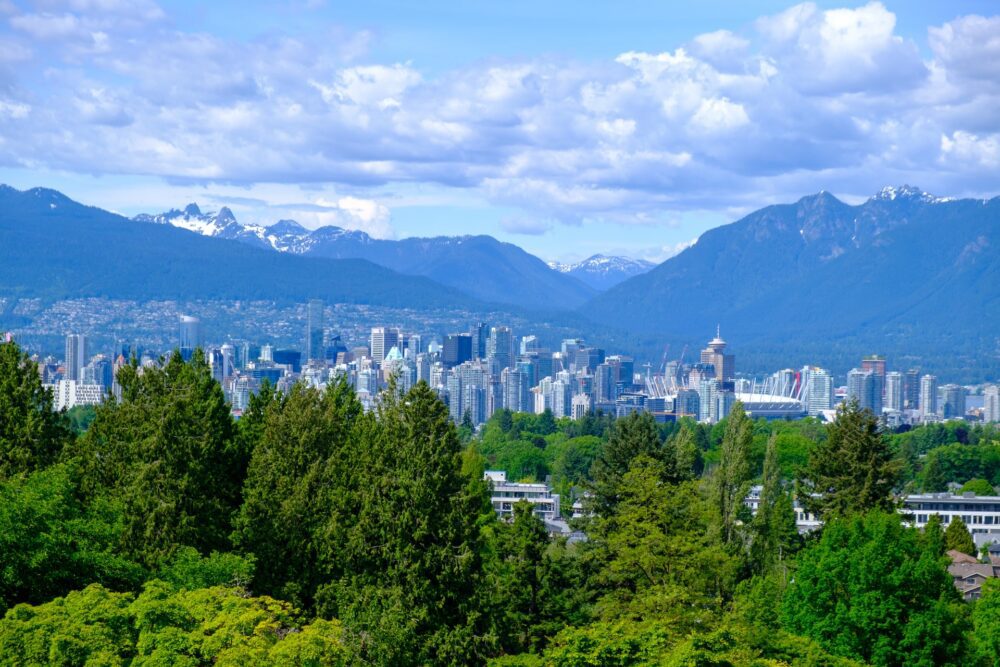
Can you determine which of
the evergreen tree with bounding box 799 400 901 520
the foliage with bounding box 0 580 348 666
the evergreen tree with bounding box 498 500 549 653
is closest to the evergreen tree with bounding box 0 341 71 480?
the foliage with bounding box 0 580 348 666

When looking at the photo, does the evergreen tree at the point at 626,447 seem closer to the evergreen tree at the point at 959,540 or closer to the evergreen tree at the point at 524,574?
the evergreen tree at the point at 524,574

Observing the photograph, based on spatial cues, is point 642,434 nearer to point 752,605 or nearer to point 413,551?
point 752,605

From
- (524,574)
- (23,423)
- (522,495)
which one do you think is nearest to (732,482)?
(524,574)

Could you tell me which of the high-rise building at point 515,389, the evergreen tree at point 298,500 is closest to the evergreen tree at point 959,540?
the evergreen tree at point 298,500

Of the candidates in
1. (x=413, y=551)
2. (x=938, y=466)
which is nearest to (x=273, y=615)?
(x=413, y=551)

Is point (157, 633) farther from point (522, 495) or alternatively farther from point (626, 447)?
point (522, 495)

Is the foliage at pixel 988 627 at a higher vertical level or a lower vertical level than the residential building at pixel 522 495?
higher

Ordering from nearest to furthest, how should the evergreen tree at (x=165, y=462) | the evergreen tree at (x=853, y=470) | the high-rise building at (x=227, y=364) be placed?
the evergreen tree at (x=165, y=462)
the evergreen tree at (x=853, y=470)
the high-rise building at (x=227, y=364)
